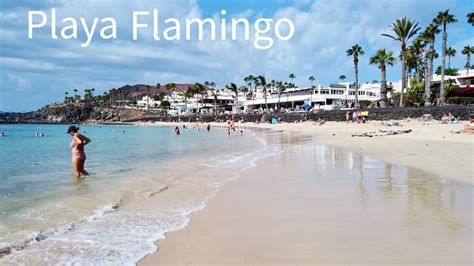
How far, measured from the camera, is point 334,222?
225 inches

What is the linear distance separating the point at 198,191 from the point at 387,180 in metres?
4.35

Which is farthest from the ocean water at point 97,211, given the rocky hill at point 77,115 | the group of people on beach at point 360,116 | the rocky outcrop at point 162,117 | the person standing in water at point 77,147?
the rocky hill at point 77,115

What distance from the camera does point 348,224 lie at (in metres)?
5.57

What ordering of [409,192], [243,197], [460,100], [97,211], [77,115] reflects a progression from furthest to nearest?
[77,115], [460,100], [243,197], [409,192], [97,211]

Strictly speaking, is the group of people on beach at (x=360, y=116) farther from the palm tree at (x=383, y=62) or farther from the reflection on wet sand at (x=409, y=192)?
the reflection on wet sand at (x=409, y=192)

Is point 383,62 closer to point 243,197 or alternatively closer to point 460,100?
point 460,100

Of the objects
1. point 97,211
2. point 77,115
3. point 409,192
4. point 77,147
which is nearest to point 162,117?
point 77,115

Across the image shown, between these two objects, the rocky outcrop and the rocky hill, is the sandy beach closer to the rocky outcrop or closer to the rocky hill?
the rocky outcrop

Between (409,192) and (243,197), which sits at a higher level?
(409,192)

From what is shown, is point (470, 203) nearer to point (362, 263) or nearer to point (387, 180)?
point (387, 180)

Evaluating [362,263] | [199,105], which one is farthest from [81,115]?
[362,263]

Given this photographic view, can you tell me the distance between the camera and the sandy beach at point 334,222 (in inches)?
170

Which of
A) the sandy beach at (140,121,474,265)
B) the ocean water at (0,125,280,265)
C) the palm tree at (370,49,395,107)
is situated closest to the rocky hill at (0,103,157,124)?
the palm tree at (370,49,395,107)

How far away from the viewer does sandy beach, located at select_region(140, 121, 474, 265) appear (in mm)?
4328
